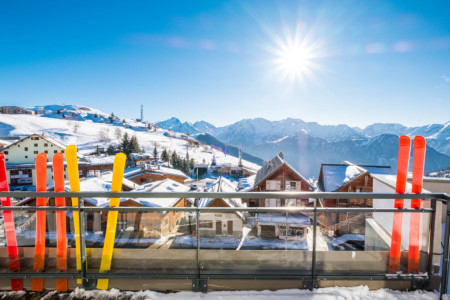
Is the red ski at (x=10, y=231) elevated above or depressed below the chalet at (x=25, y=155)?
above

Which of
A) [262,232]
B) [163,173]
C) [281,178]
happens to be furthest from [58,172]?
[163,173]

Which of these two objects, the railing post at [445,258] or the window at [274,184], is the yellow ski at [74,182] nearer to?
the railing post at [445,258]

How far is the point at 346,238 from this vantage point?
3.28 meters

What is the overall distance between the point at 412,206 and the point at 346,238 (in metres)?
0.90

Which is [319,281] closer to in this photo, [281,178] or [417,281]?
[417,281]

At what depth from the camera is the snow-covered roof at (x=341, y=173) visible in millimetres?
21081

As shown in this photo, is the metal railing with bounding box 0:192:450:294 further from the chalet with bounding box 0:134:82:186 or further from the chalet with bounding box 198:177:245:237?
the chalet with bounding box 0:134:82:186

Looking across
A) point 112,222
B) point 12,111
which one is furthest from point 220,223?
point 12,111

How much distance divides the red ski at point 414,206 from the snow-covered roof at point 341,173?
19.3 metres

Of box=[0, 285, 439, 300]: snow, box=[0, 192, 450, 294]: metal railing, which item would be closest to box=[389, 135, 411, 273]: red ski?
box=[0, 192, 450, 294]: metal railing

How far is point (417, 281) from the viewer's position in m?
2.96

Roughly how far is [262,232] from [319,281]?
2.99ft

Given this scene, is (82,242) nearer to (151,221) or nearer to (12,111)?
(151,221)

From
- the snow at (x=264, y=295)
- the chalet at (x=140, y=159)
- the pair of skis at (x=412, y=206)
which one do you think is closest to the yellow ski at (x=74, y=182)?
the snow at (x=264, y=295)
